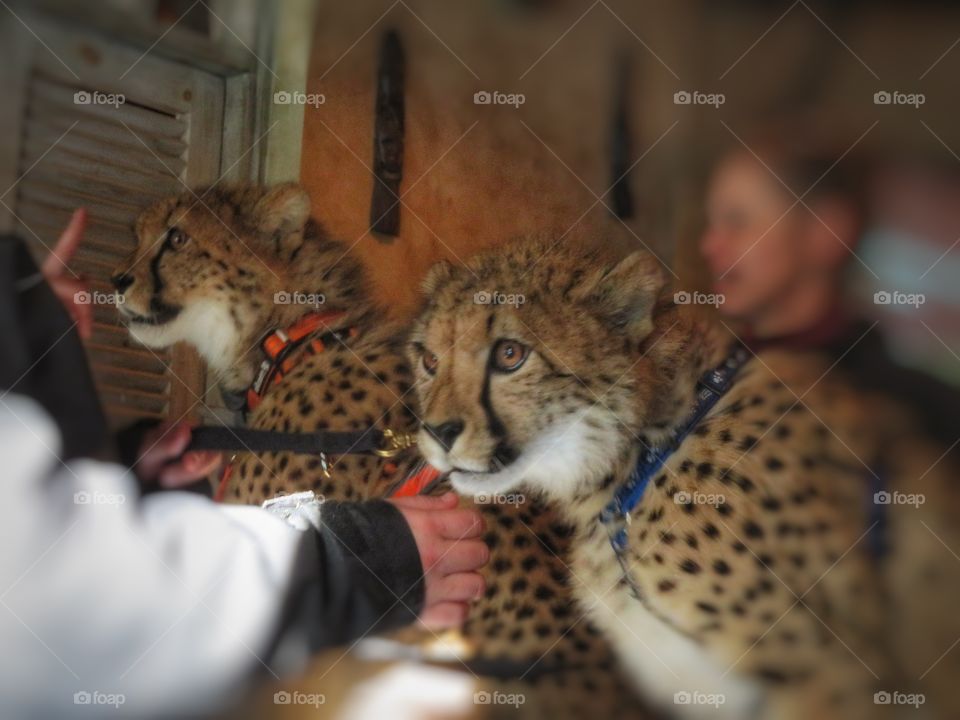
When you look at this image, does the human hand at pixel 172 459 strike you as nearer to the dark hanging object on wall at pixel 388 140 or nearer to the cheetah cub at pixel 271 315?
the cheetah cub at pixel 271 315

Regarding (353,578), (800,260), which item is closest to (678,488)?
(800,260)

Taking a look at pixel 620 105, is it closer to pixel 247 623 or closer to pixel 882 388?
pixel 882 388

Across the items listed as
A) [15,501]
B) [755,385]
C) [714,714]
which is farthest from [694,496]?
[15,501]

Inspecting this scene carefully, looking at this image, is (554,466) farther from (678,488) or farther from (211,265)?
(211,265)

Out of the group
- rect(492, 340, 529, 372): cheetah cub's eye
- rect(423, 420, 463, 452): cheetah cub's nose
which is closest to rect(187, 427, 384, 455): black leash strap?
rect(423, 420, 463, 452): cheetah cub's nose

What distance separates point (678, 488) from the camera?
1.47m

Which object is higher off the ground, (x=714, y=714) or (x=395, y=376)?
(x=395, y=376)

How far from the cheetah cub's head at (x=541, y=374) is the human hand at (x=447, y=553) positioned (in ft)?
0.21

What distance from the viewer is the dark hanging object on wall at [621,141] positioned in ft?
5.17

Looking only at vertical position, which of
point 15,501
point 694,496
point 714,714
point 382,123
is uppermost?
point 382,123

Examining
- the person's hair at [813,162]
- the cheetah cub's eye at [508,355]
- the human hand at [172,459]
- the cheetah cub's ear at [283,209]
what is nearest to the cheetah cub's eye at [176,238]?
the cheetah cub's ear at [283,209]

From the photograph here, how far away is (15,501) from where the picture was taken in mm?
1558

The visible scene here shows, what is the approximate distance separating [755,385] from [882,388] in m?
0.19

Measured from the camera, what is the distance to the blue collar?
1473 mm
